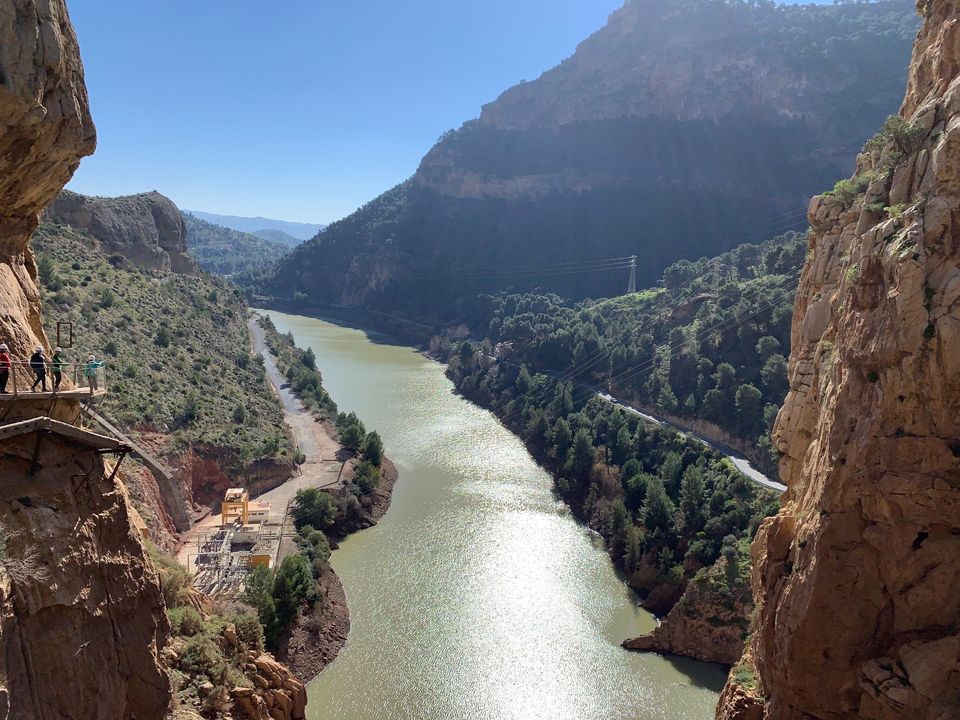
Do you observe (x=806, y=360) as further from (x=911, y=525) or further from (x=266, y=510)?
(x=266, y=510)

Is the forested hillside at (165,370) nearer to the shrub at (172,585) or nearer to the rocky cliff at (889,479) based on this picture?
the shrub at (172,585)

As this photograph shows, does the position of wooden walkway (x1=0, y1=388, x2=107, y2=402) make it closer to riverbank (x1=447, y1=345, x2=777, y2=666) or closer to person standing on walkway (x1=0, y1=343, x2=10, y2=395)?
person standing on walkway (x1=0, y1=343, x2=10, y2=395)

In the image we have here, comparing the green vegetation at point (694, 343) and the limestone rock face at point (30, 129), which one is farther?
the green vegetation at point (694, 343)

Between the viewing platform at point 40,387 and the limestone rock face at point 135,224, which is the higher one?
the limestone rock face at point 135,224

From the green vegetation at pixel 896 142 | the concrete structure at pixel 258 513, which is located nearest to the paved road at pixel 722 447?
the green vegetation at pixel 896 142

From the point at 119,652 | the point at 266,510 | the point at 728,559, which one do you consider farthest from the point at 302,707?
the point at 728,559

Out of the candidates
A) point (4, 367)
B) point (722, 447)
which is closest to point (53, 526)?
point (4, 367)

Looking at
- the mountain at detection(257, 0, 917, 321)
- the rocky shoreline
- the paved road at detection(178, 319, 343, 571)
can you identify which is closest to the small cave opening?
the rocky shoreline
